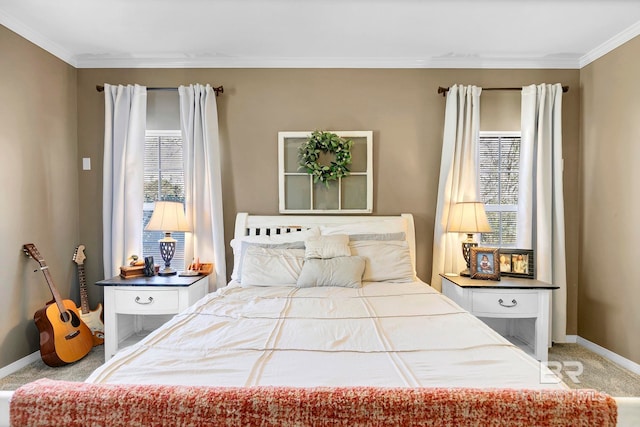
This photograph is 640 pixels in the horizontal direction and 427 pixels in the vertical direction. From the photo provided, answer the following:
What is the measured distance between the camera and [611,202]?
2939mm

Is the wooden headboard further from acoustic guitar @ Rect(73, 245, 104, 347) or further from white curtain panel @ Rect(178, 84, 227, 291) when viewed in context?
acoustic guitar @ Rect(73, 245, 104, 347)

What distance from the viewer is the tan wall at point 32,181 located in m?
2.60

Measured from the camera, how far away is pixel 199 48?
308 centimetres

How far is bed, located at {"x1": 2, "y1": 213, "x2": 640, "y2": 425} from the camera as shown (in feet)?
2.99

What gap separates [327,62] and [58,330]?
315cm

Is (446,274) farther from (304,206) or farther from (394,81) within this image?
(394,81)

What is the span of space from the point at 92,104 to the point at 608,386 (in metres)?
4.80

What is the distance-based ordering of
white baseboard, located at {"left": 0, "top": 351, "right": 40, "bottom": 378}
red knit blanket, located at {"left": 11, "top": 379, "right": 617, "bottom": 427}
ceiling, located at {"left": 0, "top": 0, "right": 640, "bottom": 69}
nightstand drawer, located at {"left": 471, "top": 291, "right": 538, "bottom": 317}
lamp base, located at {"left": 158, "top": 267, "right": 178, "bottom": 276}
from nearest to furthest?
red knit blanket, located at {"left": 11, "top": 379, "right": 617, "bottom": 427}
ceiling, located at {"left": 0, "top": 0, "right": 640, "bottom": 69}
white baseboard, located at {"left": 0, "top": 351, "right": 40, "bottom": 378}
nightstand drawer, located at {"left": 471, "top": 291, "right": 538, "bottom": 317}
lamp base, located at {"left": 158, "top": 267, "right": 178, "bottom": 276}

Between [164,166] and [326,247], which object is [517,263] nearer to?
[326,247]

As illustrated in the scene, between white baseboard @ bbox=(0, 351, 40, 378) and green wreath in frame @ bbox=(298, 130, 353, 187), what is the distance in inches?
106

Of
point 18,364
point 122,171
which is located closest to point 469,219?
point 122,171

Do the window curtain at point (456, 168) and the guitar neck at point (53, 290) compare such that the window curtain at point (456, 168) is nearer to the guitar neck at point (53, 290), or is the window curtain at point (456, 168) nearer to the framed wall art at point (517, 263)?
the framed wall art at point (517, 263)

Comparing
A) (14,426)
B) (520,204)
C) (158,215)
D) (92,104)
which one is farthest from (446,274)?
(92,104)

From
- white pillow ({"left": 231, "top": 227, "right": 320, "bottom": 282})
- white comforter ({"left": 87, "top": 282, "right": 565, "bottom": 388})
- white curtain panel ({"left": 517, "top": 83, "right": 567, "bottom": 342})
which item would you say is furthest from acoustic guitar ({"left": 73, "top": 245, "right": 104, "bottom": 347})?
white curtain panel ({"left": 517, "top": 83, "right": 567, "bottom": 342})
